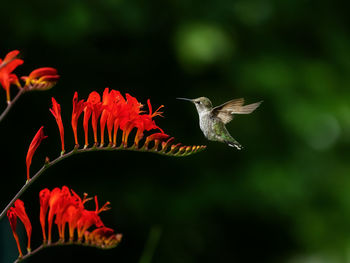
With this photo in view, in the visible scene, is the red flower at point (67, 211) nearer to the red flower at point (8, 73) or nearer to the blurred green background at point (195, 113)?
the red flower at point (8, 73)

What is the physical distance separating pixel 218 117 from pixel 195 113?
3347 mm

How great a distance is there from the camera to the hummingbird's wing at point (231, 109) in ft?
9.62

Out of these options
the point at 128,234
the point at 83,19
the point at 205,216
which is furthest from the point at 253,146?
the point at 83,19

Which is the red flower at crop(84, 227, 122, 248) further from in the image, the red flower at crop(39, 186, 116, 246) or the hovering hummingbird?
the hovering hummingbird

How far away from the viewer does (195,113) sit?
653 centimetres

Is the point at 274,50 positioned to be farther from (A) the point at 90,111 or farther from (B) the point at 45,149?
(A) the point at 90,111

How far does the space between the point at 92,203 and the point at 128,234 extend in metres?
0.51

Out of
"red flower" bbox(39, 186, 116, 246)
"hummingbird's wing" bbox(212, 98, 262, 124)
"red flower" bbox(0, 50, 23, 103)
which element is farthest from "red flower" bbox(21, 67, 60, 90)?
"hummingbird's wing" bbox(212, 98, 262, 124)

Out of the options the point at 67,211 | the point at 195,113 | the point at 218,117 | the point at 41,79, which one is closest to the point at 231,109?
the point at 218,117

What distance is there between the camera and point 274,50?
6.80 m

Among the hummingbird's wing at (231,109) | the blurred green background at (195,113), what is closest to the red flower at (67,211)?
the hummingbird's wing at (231,109)

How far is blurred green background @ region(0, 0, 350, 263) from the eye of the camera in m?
6.20

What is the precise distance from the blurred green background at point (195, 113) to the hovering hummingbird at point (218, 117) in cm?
283

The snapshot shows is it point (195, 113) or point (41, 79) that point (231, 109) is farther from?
point (195, 113)
